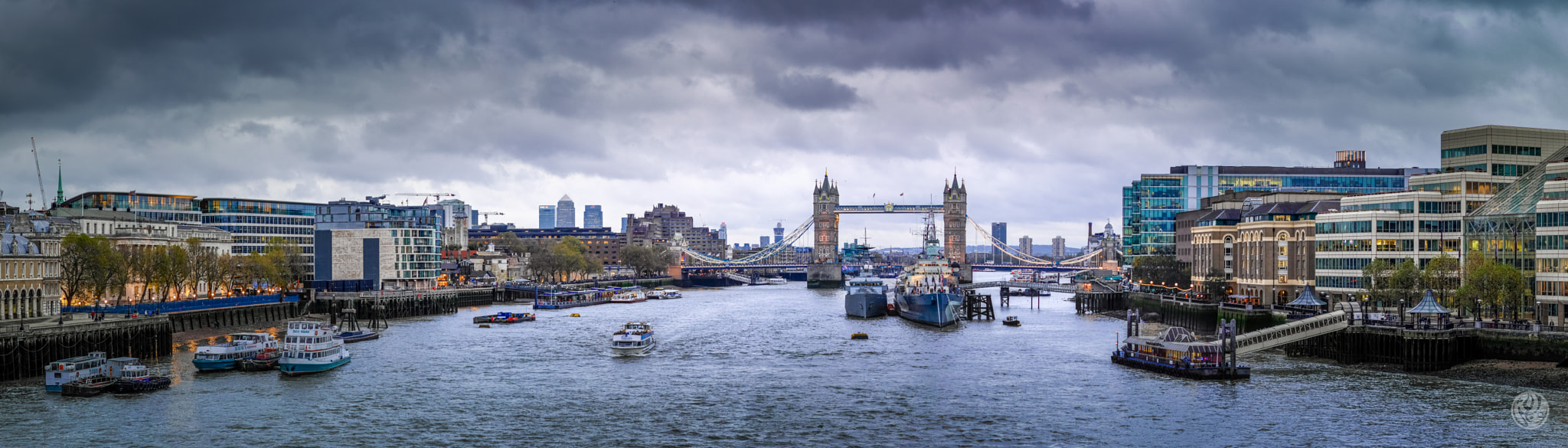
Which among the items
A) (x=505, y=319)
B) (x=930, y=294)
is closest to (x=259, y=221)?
(x=505, y=319)

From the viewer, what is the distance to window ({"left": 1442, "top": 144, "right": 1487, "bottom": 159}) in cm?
8169

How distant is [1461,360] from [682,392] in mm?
38139

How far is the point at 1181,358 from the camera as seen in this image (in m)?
59.8

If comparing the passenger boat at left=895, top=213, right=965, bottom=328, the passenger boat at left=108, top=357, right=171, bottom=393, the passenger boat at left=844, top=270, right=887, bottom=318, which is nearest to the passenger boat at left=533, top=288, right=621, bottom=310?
the passenger boat at left=844, top=270, right=887, bottom=318

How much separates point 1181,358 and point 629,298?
103 meters

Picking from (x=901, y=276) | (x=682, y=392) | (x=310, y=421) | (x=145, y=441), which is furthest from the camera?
(x=901, y=276)

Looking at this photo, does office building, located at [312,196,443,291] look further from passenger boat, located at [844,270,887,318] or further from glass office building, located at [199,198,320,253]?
passenger boat, located at [844,270,887,318]

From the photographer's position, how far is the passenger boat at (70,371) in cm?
5222

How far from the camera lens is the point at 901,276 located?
454 ft

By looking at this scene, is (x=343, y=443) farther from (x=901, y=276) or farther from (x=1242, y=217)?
(x=901, y=276)

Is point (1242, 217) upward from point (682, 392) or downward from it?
upward

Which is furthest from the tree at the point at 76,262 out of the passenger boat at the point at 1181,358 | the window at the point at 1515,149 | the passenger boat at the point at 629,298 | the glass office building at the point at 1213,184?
the glass office building at the point at 1213,184

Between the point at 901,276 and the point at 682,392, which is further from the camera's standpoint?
the point at 901,276

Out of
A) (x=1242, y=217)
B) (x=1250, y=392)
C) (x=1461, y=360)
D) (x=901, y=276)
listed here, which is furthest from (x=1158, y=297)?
(x=1250, y=392)
